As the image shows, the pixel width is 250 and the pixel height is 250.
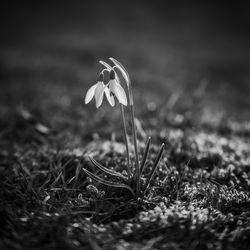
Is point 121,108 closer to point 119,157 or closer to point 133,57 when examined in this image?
point 119,157

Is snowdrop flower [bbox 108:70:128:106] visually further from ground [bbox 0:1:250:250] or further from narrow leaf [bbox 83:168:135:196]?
ground [bbox 0:1:250:250]

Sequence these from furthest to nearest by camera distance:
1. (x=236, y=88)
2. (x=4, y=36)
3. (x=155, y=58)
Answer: (x=4, y=36)
(x=155, y=58)
(x=236, y=88)

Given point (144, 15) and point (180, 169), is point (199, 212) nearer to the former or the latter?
point (180, 169)

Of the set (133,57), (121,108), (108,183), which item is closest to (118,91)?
(121,108)

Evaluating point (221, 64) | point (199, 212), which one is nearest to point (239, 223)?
point (199, 212)

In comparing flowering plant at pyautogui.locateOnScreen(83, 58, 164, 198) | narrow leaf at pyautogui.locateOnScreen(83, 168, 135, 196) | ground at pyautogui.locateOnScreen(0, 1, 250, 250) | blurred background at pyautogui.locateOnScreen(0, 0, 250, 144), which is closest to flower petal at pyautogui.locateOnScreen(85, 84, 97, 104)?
flowering plant at pyautogui.locateOnScreen(83, 58, 164, 198)
